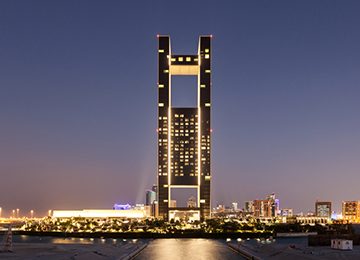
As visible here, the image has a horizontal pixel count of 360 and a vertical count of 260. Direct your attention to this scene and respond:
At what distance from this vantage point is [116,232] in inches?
6737

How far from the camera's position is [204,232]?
171 metres

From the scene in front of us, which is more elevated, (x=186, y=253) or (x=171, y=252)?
(x=186, y=253)

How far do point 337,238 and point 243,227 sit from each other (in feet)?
370

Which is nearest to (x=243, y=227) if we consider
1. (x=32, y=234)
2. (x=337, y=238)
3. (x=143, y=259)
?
(x=32, y=234)

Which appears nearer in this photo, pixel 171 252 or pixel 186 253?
pixel 186 253

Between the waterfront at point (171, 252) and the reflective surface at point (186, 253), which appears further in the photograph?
the reflective surface at point (186, 253)

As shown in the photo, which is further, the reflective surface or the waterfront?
the reflective surface

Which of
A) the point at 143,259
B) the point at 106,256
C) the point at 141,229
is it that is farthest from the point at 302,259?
the point at 141,229

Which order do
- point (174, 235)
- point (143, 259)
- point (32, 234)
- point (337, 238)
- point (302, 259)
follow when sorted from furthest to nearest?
point (32, 234) → point (174, 235) → point (337, 238) → point (143, 259) → point (302, 259)

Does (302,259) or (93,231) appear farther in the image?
(93,231)

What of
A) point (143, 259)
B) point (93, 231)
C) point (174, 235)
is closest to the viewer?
point (143, 259)

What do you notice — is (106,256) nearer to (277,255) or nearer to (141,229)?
(277,255)

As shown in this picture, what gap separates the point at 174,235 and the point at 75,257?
343 feet

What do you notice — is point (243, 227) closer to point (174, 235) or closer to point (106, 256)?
point (174, 235)
